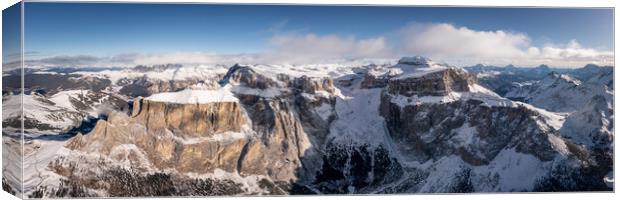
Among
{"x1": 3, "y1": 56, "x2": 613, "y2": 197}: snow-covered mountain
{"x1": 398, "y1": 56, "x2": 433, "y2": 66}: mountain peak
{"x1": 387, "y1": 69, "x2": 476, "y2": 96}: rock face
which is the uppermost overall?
{"x1": 398, "y1": 56, "x2": 433, "y2": 66}: mountain peak

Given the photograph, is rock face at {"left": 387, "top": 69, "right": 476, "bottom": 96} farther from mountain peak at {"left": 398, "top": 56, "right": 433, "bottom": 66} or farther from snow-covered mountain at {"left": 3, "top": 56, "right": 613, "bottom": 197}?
mountain peak at {"left": 398, "top": 56, "right": 433, "bottom": 66}

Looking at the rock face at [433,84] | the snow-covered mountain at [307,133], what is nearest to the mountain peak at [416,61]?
the snow-covered mountain at [307,133]

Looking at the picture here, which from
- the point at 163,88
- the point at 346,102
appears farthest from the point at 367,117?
the point at 163,88

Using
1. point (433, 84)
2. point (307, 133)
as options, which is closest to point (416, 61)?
point (433, 84)

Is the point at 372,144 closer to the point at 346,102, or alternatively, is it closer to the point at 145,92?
the point at 346,102

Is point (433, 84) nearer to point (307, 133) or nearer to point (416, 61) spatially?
point (416, 61)

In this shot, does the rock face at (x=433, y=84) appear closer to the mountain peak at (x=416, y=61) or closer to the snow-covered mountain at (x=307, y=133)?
the snow-covered mountain at (x=307, y=133)

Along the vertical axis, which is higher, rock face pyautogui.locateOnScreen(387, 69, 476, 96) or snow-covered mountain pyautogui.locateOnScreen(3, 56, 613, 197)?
rock face pyautogui.locateOnScreen(387, 69, 476, 96)

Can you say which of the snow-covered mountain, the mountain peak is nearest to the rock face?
the snow-covered mountain
